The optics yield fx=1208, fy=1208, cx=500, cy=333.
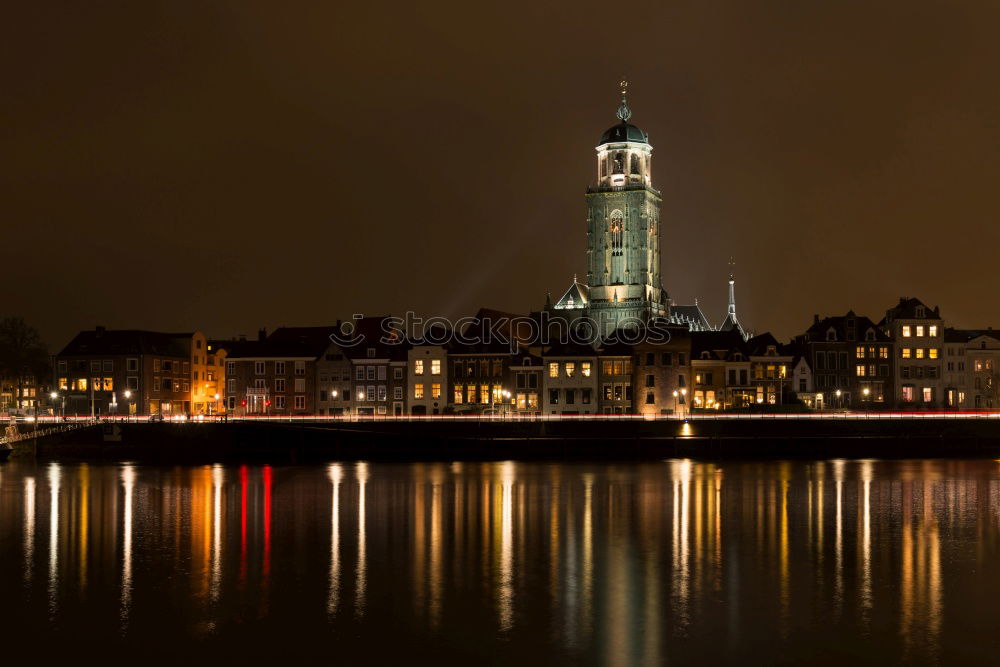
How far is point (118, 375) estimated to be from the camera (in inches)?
4304

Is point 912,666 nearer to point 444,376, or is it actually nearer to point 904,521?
point 904,521

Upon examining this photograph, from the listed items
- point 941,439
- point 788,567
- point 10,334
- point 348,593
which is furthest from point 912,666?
point 10,334

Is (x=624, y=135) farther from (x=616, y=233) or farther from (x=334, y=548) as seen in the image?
(x=334, y=548)

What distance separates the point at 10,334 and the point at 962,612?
116014mm

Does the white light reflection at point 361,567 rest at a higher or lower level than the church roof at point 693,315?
lower

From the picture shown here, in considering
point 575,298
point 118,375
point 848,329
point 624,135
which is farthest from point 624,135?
point 118,375

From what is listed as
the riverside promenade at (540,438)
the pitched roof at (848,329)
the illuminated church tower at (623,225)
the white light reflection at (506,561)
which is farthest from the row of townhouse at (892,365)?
the white light reflection at (506,561)

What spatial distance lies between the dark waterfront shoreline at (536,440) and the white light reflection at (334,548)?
16.4m

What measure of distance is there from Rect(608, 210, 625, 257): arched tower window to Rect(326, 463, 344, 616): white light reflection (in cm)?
8375

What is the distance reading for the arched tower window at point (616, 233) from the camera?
474ft

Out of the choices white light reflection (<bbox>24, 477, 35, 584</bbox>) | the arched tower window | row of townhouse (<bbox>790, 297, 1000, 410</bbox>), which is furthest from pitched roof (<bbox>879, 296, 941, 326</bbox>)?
white light reflection (<bbox>24, 477, 35, 584</bbox>)

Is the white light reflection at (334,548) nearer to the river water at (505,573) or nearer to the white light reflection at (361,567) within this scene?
the river water at (505,573)

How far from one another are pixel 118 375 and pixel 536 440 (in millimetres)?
46129

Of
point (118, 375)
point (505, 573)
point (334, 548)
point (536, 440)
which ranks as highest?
point (118, 375)
